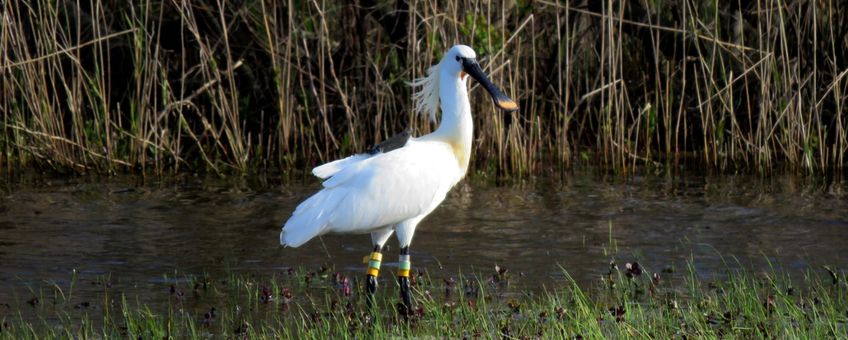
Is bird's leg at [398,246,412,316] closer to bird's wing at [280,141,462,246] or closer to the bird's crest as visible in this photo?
bird's wing at [280,141,462,246]

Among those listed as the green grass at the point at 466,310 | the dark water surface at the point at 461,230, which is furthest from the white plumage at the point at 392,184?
the dark water surface at the point at 461,230

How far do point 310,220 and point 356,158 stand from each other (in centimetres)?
59

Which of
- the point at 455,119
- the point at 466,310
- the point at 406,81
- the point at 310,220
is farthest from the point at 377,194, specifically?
the point at 406,81

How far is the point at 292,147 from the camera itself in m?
11.5

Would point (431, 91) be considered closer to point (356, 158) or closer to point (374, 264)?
point (356, 158)

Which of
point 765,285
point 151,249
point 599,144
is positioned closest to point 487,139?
point 599,144

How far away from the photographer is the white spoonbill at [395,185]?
20.5 ft

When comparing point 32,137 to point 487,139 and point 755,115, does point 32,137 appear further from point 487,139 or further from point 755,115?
point 755,115

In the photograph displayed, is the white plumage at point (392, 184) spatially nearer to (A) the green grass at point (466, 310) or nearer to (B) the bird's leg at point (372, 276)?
(B) the bird's leg at point (372, 276)

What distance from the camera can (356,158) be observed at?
663 cm

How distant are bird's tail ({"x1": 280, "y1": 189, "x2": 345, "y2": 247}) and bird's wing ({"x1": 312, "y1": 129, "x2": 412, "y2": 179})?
115 millimetres

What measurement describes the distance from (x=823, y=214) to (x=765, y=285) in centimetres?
250

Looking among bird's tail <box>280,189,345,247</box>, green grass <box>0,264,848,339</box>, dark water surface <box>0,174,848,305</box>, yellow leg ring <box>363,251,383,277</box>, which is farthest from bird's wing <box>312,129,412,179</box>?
dark water surface <box>0,174,848,305</box>

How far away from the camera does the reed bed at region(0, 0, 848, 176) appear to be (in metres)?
10.1
